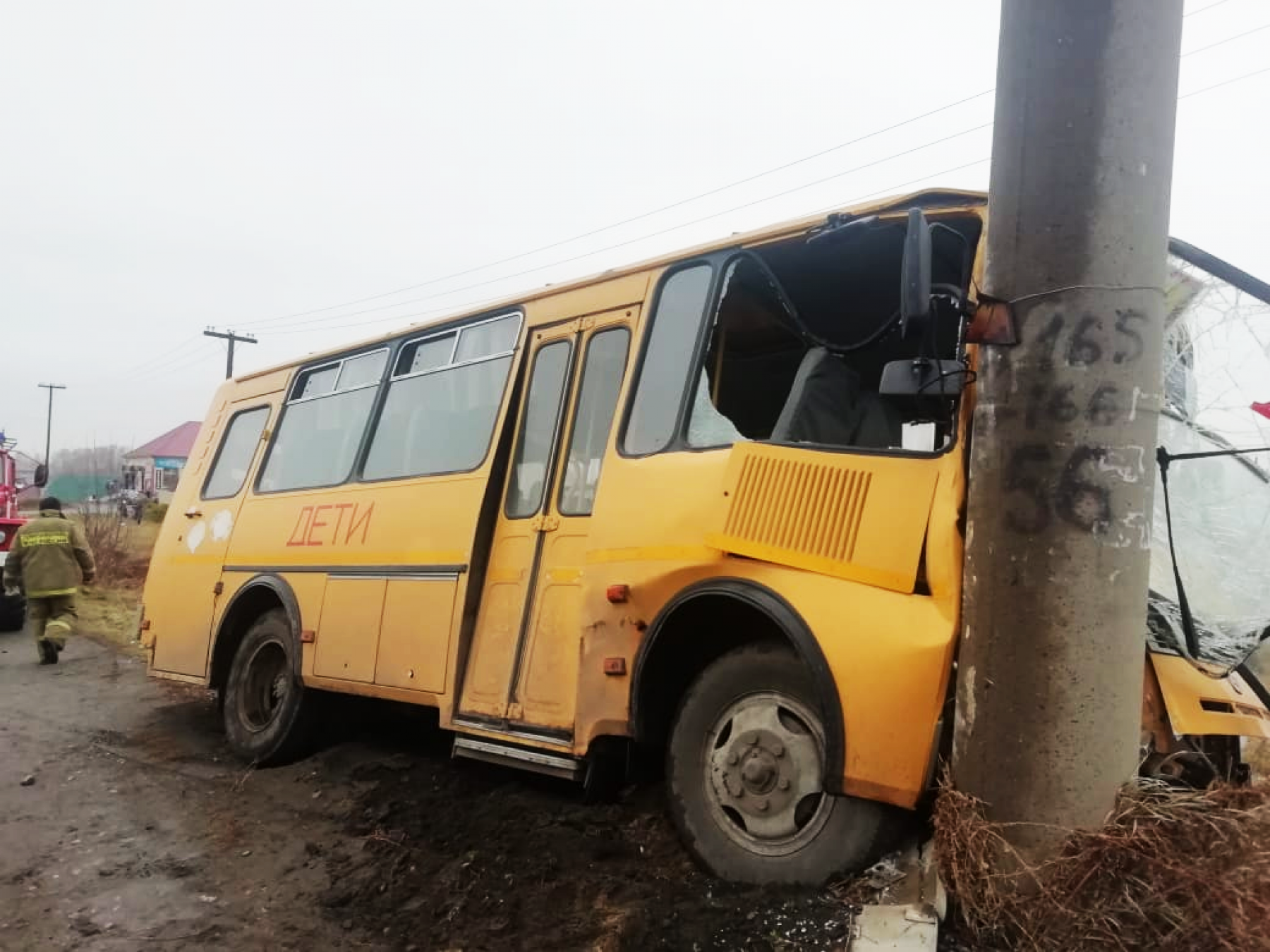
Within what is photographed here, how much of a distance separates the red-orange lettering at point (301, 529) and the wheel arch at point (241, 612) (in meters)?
0.26

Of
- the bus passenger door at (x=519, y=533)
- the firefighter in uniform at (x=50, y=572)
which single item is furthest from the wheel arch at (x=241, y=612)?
the firefighter in uniform at (x=50, y=572)

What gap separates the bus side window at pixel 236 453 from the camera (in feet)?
25.5

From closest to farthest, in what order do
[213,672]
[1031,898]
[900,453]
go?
[1031,898] < [900,453] < [213,672]

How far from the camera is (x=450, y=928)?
380 centimetres

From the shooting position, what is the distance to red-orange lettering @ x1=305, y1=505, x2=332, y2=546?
256 inches

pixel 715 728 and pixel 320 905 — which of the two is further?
pixel 320 905

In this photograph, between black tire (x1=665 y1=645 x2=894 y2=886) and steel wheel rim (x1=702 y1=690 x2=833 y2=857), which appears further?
steel wheel rim (x1=702 y1=690 x2=833 y2=857)

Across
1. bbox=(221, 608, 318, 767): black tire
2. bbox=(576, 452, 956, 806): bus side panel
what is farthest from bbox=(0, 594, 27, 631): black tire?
bbox=(576, 452, 956, 806): bus side panel

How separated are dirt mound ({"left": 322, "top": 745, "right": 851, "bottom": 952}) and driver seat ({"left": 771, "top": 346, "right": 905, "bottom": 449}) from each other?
167cm

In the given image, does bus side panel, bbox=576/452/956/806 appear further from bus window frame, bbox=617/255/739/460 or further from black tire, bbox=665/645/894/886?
black tire, bbox=665/645/894/886

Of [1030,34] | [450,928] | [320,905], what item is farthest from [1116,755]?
[320,905]

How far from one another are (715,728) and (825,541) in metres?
0.85

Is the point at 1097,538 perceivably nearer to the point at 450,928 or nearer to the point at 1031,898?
the point at 1031,898

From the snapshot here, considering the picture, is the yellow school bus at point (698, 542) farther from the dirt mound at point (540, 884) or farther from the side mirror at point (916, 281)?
the dirt mound at point (540, 884)
